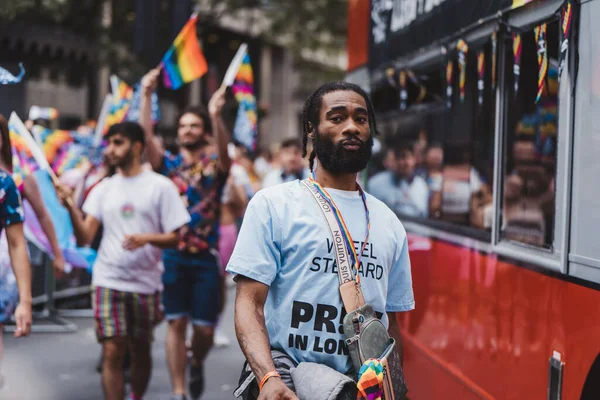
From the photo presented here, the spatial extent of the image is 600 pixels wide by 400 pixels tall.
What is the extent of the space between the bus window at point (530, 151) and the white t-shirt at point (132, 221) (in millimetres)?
2236

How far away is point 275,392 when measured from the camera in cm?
271

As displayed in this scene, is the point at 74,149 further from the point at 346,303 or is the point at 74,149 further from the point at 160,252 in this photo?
the point at 346,303

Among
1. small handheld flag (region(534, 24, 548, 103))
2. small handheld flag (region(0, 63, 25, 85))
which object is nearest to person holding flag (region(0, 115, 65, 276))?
small handheld flag (region(0, 63, 25, 85))

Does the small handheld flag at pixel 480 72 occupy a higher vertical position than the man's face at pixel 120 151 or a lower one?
higher

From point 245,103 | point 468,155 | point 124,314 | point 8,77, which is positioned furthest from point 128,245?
point 245,103

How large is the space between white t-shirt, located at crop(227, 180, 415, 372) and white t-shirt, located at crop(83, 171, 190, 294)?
9.88 ft

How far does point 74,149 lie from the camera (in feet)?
35.1

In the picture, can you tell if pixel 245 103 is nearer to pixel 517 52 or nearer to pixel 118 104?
pixel 118 104

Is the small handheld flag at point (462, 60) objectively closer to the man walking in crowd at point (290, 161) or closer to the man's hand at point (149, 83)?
the man's hand at point (149, 83)

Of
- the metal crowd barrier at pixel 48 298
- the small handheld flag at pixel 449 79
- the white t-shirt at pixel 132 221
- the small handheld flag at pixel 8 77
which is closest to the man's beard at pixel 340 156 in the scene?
the small handheld flag at pixel 449 79

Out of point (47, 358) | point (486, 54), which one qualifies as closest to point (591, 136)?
point (486, 54)

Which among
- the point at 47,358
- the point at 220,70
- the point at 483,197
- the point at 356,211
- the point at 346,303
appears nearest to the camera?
the point at 346,303

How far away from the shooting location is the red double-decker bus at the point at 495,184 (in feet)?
10.6

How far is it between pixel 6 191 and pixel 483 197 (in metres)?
2.46
